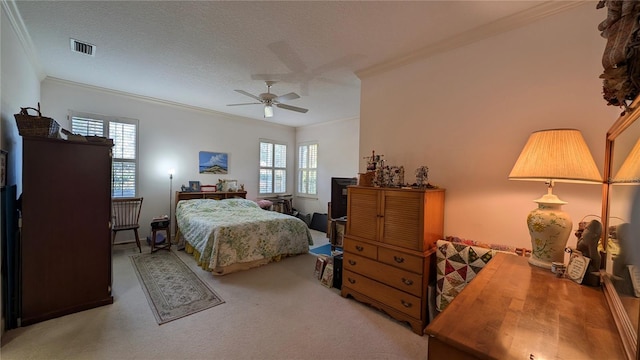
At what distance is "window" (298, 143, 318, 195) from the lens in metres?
6.71

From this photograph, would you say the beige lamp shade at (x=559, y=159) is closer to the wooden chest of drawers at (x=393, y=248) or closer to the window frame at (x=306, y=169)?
the wooden chest of drawers at (x=393, y=248)

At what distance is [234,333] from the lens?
2188mm

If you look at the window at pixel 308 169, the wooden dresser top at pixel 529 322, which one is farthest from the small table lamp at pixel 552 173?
the window at pixel 308 169

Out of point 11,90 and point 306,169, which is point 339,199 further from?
point 11,90

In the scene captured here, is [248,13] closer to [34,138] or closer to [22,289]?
[34,138]

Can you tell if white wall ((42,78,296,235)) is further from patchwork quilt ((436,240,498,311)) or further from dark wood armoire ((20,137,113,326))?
patchwork quilt ((436,240,498,311))

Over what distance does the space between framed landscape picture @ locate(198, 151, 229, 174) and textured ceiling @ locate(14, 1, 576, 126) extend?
1973mm

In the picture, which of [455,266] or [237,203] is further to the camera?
[237,203]

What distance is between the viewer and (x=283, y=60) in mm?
3031

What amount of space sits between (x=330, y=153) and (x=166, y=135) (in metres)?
3.56

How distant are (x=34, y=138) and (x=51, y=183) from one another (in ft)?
1.34

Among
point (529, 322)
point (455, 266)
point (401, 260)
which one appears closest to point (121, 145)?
point (401, 260)

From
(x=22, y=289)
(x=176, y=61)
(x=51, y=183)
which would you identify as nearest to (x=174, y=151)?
(x=176, y=61)

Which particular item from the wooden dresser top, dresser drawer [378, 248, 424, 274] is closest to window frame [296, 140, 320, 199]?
dresser drawer [378, 248, 424, 274]
